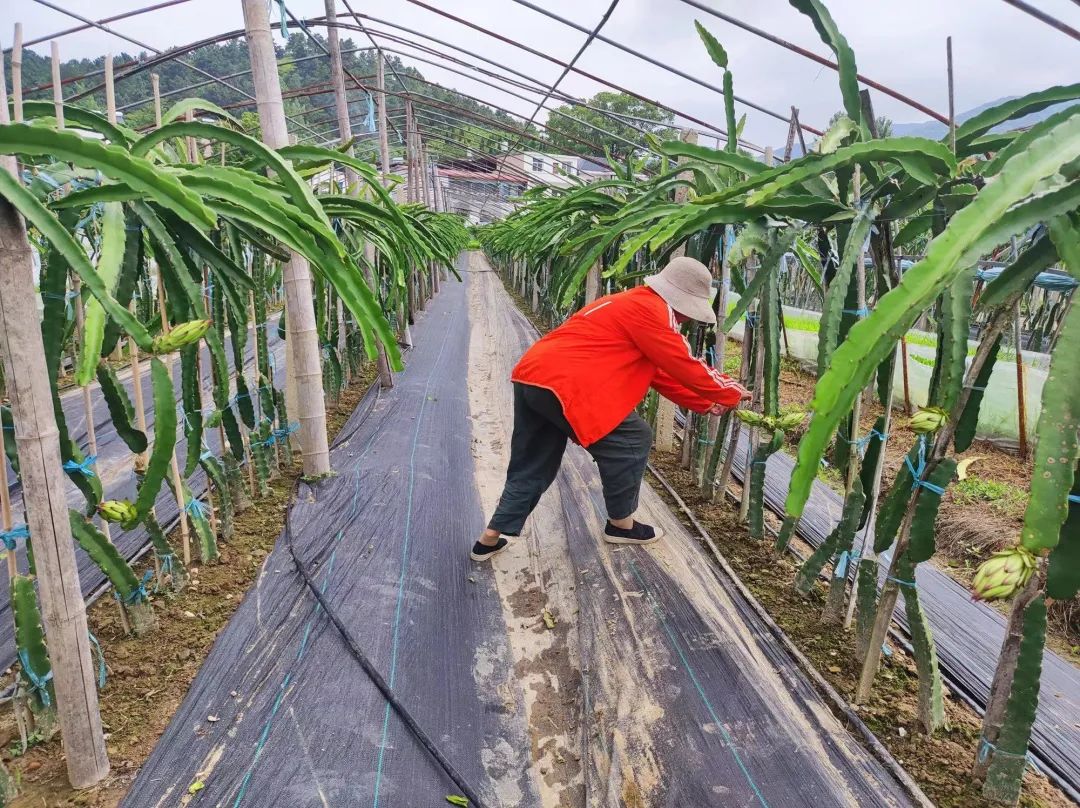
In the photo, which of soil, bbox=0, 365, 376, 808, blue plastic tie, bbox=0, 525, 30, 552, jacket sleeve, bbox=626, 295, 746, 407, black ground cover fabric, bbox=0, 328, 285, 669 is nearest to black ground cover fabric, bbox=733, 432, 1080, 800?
jacket sleeve, bbox=626, 295, 746, 407

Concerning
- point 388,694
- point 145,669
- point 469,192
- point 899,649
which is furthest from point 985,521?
point 469,192

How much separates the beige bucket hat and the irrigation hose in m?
1.54

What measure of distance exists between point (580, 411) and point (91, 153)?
63.5 inches

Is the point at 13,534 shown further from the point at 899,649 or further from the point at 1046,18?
the point at 1046,18

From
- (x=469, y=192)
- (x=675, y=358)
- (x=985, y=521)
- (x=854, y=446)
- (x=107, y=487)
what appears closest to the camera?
(x=854, y=446)

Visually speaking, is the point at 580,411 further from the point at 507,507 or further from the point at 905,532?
the point at 905,532

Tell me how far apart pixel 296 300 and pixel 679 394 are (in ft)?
5.68

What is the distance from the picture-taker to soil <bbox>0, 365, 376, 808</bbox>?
1514 millimetres

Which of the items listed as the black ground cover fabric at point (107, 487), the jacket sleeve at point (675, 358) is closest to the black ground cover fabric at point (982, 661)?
the jacket sleeve at point (675, 358)

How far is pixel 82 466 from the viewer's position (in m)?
1.70

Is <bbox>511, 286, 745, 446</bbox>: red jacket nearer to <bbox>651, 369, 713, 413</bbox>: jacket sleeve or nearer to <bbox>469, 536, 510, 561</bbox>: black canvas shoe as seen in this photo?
<bbox>651, 369, 713, 413</bbox>: jacket sleeve

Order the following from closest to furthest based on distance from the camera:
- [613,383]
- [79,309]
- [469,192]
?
[79,309], [613,383], [469,192]

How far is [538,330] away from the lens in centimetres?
862

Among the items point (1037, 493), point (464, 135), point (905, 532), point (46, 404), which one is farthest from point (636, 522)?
point (464, 135)
